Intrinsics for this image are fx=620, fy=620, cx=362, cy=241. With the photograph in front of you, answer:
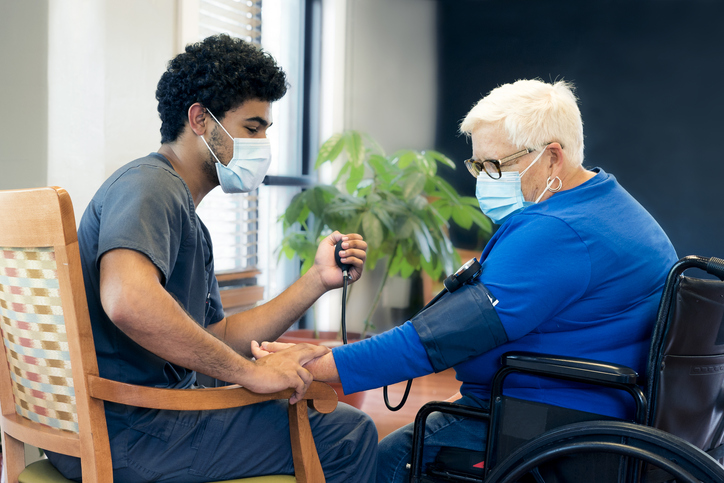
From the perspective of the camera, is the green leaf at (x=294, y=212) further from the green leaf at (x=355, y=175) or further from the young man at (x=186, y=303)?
the young man at (x=186, y=303)

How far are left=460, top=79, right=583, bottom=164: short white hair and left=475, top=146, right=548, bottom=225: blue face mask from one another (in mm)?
63

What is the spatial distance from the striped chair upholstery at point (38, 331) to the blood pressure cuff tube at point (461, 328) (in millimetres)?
656

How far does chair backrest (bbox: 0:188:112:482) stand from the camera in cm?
101

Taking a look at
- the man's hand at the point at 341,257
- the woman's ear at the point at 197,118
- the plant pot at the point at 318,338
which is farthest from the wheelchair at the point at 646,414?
the plant pot at the point at 318,338

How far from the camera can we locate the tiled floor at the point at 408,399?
2.95 meters

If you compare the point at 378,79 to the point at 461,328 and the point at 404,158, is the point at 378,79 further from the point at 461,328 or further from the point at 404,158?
the point at 461,328

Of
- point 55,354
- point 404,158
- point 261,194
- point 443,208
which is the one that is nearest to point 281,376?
point 55,354

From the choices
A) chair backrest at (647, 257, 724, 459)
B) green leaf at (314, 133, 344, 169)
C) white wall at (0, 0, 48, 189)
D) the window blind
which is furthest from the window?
chair backrest at (647, 257, 724, 459)

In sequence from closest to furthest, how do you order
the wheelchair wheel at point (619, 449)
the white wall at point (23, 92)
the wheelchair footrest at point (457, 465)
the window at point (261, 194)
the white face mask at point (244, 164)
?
the wheelchair wheel at point (619, 449)
the wheelchair footrest at point (457, 465)
the white face mask at point (244, 164)
the white wall at point (23, 92)
the window at point (261, 194)

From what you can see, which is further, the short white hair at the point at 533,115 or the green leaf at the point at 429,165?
the green leaf at the point at 429,165

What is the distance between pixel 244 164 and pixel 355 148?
1702 mm

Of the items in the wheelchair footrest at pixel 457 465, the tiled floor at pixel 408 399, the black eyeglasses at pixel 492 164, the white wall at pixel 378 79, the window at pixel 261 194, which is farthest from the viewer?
the white wall at pixel 378 79

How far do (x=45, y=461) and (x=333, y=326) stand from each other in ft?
9.26

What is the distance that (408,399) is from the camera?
3.32 m
